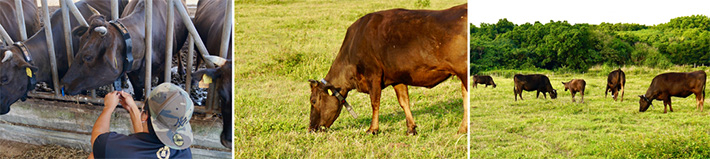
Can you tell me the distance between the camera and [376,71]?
4906mm

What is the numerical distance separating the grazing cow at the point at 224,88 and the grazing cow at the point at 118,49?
435mm

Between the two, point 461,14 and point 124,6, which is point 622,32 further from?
point 124,6

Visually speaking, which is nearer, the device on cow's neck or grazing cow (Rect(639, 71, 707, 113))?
the device on cow's neck

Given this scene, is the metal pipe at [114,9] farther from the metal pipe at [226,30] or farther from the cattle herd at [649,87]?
the cattle herd at [649,87]

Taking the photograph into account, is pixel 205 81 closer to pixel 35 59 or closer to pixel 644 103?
pixel 35 59

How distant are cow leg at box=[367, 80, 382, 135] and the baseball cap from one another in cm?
167

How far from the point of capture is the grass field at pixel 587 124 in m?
5.65

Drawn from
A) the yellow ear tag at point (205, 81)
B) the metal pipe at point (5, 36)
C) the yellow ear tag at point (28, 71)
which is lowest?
the yellow ear tag at point (205, 81)

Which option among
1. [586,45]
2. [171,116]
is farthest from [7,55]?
[586,45]

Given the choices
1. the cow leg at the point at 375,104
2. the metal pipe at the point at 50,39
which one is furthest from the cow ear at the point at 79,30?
the cow leg at the point at 375,104

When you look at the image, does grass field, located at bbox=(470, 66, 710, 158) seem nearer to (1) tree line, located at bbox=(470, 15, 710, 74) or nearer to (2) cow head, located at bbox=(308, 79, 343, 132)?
Answer: (1) tree line, located at bbox=(470, 15, 710, 74)

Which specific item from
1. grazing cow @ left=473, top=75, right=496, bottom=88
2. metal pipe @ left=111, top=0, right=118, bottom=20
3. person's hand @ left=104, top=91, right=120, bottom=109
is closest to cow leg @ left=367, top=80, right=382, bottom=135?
grazing cow @ left=473, top=75, right=496, bottom=88

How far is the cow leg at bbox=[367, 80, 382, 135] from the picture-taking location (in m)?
4.92

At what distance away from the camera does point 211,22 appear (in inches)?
189
